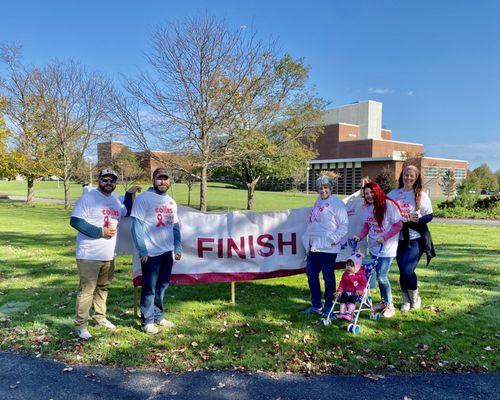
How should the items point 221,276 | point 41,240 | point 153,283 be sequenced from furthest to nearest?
point 41,240, point 221,276, point 153,283

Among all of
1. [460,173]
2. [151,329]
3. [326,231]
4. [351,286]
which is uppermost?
[460,173]

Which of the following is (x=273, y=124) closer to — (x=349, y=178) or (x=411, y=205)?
(x=411, y=205)

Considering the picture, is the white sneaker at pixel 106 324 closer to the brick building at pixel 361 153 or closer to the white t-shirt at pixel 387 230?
the white t-shirt at pixel 387 230

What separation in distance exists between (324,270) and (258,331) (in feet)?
3.98

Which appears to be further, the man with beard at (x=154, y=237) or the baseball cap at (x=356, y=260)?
the baseball cap at (x=356, y=260)

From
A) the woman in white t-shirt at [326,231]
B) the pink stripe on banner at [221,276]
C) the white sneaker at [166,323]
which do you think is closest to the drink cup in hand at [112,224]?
the white sneaker at [166,323]

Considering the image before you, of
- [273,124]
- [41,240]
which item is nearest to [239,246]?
[41,240]

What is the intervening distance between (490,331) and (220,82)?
11.4 m

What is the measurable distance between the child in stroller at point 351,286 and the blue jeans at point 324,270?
176mm

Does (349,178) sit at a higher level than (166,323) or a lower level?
higher

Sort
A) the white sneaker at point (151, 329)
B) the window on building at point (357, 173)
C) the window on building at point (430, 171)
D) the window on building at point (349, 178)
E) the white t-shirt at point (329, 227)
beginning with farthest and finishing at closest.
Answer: the window on building at point (430, 171), the window on building at point (349, 178), the window on building at point (357, 173), the white t-shirt at point (329, 227), the white sneaker at point (151, 329)

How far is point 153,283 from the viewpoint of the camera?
5281mm

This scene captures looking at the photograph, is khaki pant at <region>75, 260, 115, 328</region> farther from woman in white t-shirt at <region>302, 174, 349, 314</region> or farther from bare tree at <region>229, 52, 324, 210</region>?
bare tree at <region>229, 52, 324, 210</region>

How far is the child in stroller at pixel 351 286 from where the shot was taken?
5.56m
